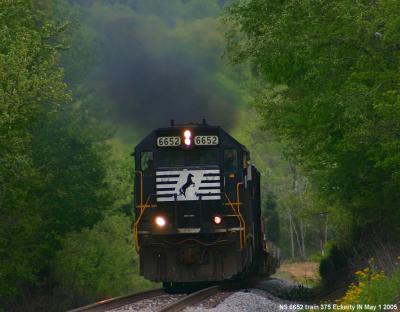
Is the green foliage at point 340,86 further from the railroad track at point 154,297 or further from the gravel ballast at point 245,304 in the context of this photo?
the railroad track at point 154,297

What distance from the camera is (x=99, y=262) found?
51.2 m

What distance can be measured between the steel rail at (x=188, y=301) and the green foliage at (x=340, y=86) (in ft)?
16.2

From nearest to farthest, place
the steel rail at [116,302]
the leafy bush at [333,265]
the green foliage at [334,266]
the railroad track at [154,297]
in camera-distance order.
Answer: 1. the railroad track at [154,297]
2. the steel rail at [116,302]
3. the green foliage at [334,266]
4. the leafy bush at [333,265]

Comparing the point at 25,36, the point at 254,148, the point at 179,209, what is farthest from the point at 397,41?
the point at 254,148

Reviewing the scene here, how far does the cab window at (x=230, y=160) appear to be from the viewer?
78.6ft

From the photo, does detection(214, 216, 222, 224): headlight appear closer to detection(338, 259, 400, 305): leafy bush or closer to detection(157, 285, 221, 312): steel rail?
→ detection(157, 285, 221, 312): steel rail

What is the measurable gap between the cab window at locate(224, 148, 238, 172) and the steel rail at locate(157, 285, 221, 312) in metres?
3.48

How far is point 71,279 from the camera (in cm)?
4131

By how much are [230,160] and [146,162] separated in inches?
94.3

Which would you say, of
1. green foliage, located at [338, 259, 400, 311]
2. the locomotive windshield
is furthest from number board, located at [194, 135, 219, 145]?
green foliage, located at [338, 259, 400, 311]

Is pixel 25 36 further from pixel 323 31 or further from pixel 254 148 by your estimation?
pixel 254 148

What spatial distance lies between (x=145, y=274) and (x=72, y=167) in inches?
595

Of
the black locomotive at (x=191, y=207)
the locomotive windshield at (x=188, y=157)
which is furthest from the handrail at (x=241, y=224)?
the locomotive windshield at (x=188, y=157)

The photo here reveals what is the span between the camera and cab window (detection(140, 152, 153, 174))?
24125mm
